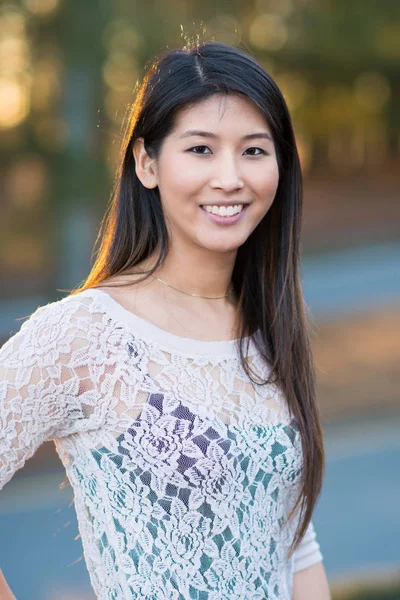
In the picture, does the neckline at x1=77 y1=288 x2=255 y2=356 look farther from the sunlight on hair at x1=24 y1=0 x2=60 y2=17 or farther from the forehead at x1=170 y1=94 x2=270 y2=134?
the sunlight on hair at x1=24 y1=0 x2=60 y2=17

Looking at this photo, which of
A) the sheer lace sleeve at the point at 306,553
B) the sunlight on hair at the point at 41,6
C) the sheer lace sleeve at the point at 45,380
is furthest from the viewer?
the sunlight on hair at the point at 41,6

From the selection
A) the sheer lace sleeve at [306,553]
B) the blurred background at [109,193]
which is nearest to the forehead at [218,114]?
the blurred background at [109,193]

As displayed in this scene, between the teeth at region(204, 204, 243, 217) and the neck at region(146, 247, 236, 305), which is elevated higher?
the teeth at region(204, 204, 243, 217)

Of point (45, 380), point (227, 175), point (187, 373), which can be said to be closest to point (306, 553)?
point (187, 373)

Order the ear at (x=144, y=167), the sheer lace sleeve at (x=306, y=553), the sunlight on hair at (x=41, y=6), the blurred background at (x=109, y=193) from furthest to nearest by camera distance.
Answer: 1. the sunlight on hair at (x=41, y=6)
2. the blurred background at (x=109, y=193)
3. the sheer lace sleeve at (x=306, y=553)
4. the ear at (x=144, y=167)

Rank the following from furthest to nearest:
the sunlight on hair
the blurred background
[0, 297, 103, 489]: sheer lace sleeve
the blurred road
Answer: the blurred road, the sunlight on hair, the blurred background, [0, 297, 103, 489]: sheer lace sleeve

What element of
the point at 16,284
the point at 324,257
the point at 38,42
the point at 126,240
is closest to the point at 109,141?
the point at 38,42

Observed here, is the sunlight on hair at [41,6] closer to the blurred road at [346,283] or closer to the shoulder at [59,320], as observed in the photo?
the blurred road at [346,283]

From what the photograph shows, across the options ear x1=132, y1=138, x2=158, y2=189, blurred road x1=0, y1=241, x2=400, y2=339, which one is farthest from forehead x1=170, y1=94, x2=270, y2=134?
blurred road x1=0, y1=241, x2=400, y2=339

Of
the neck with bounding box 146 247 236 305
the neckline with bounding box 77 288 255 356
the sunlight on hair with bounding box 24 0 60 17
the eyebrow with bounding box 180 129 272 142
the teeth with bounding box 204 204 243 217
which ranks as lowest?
the neckline with bounding box 77 288 255 356

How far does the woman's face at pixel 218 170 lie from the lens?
74.2 inches

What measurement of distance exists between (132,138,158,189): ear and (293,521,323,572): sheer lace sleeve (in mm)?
868

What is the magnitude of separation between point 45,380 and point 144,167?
21.5 inches

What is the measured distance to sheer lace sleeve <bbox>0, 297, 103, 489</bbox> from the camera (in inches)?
69.7
